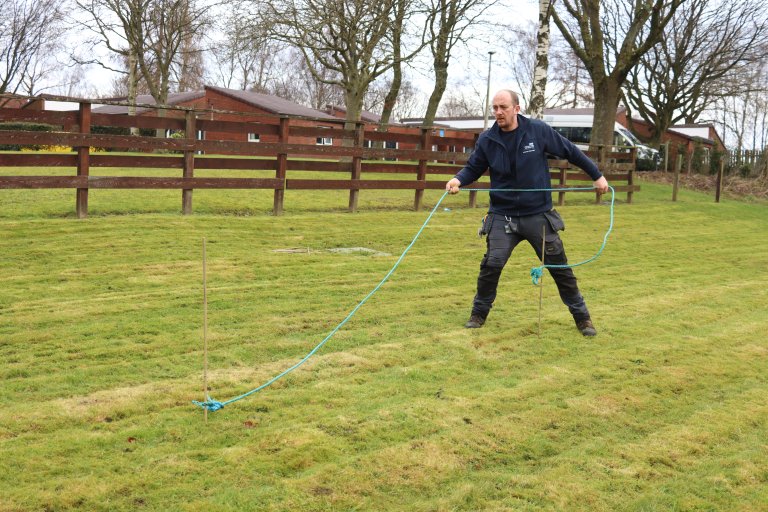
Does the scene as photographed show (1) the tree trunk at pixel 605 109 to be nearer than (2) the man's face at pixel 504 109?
No

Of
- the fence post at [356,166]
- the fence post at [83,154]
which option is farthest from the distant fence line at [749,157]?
the fence post at [83,154]

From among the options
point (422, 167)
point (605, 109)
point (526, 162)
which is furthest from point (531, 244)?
point (605, 109)

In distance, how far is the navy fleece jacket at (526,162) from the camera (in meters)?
6.38

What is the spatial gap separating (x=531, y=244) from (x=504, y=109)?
108 cm

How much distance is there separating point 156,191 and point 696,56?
37.8 m

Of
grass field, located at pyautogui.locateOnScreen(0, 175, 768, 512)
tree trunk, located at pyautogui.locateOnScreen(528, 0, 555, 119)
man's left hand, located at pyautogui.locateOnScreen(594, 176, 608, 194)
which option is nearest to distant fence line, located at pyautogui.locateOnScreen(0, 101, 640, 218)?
grass field, located at pyautogui.locateOnScreen(0, 175, 768, 512)

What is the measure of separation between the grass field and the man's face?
164 cm

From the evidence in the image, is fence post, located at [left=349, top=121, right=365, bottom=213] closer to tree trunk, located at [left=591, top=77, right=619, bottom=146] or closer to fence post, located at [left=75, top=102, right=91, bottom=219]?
fence post, located at [left=75, top=102, right=91, bottom=219]

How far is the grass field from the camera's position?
360 cm

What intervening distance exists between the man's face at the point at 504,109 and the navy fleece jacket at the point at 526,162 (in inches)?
4.7

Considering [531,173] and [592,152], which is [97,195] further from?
[592,152]

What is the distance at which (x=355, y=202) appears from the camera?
45.1ft

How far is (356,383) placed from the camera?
16.5ft

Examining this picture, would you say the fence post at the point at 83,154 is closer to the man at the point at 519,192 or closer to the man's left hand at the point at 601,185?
the man at the point at 519,192
